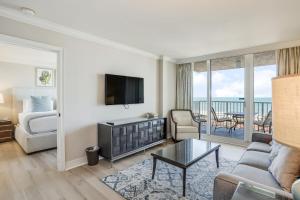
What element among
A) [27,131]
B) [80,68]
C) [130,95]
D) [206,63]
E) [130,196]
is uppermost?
[206,63]

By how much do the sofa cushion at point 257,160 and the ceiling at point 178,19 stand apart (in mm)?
1989

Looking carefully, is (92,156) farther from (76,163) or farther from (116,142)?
(116,142)

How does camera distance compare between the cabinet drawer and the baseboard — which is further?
the cabinet drawer

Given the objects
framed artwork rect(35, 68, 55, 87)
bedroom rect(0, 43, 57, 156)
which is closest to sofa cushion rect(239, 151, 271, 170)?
bedroom rect(0, 43, 57, 156)

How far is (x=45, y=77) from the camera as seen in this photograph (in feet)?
17.9

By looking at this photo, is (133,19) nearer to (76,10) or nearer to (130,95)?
(76,10)

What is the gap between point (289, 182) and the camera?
Result: 55.4 inches

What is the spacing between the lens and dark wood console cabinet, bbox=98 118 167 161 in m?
2.97

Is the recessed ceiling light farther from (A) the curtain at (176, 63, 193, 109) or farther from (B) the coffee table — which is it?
(A) the curtain at (176, 63, 193, 109)

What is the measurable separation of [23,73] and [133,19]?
4.54 m

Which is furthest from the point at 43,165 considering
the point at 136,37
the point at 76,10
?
the point at 136,37

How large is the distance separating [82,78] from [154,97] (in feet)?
7.17

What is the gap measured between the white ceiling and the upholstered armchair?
3.63m

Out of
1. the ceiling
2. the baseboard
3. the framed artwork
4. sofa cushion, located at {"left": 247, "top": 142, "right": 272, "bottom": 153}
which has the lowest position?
the baseboard
